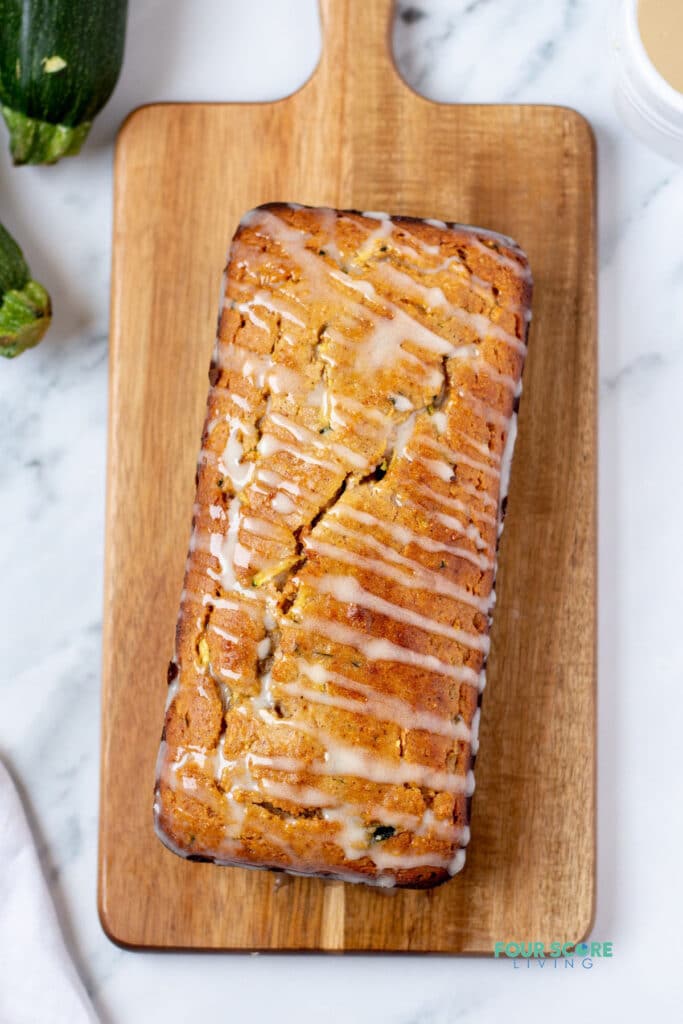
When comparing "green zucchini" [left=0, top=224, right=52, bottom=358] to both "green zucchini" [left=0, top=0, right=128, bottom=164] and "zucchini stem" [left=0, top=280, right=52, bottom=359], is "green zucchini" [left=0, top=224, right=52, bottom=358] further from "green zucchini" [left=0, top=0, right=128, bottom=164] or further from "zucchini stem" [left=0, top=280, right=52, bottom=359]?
"green zucchini" [left=0, top=0, right=128, bottom=164]

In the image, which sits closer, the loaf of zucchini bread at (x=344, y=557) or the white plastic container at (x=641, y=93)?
the loaf of zucchini bread at (x=344, y=557)

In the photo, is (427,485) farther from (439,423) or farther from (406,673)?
(406,673)

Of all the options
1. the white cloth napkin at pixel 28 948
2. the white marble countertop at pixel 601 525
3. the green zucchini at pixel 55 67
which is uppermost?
the green zucchini at pixel 55 67

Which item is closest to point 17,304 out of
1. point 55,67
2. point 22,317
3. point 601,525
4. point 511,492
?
point 22,317

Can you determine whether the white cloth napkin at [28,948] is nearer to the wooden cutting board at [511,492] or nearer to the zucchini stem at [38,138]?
the wooden cutting board at [511,492]

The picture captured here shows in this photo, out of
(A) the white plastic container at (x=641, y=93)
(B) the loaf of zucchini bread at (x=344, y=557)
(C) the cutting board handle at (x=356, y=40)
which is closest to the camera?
(B) the loaf of zucchini bread at (x=344, y=557)

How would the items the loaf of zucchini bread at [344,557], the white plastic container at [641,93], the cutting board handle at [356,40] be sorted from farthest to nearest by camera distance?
the cutting board handle at [356,40] → the white plastic container at [641,93] → the loaf of zucchini bread at [344,557]

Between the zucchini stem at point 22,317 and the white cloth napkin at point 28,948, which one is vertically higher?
the zucchini stem at point 22,317

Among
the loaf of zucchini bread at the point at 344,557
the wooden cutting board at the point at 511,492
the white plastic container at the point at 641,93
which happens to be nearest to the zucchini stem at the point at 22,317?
the wooden cutting board at the point at 511,492
